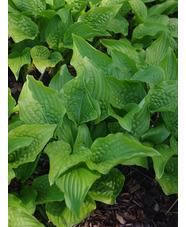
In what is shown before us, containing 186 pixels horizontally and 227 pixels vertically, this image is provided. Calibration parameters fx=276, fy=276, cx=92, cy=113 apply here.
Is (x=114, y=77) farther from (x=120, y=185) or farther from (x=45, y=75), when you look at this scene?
(x=45, y=75)

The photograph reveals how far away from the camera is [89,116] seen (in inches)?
70.6

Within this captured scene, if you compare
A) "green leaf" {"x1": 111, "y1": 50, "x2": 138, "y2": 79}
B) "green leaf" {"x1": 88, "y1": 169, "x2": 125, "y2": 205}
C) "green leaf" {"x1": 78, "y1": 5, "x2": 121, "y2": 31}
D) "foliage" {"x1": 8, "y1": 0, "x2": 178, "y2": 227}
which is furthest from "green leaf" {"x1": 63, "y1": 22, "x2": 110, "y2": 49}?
"green leaf" {"x1": 88, "y1": 169, "x2": 125, "y2": 205}

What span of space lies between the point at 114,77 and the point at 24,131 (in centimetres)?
68

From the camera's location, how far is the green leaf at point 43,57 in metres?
2.29

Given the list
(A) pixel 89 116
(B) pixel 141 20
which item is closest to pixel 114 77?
(A) pixel 89 116

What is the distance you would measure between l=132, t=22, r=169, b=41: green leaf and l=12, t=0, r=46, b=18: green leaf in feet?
2.87

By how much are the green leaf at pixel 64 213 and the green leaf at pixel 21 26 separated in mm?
1329

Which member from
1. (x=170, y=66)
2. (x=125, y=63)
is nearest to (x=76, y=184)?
(x=125, y=63)

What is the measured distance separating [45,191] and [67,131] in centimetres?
40

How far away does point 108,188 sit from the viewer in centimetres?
180

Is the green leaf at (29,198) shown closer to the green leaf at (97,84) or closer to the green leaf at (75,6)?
the green leaf at (97,84)

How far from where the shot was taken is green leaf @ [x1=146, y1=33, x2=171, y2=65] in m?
2.27

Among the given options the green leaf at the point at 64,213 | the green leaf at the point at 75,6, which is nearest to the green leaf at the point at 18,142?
the green leaf at the point at 64,213

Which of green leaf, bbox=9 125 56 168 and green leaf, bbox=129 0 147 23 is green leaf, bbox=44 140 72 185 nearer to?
green leaf, bbox=9 125 56 168
